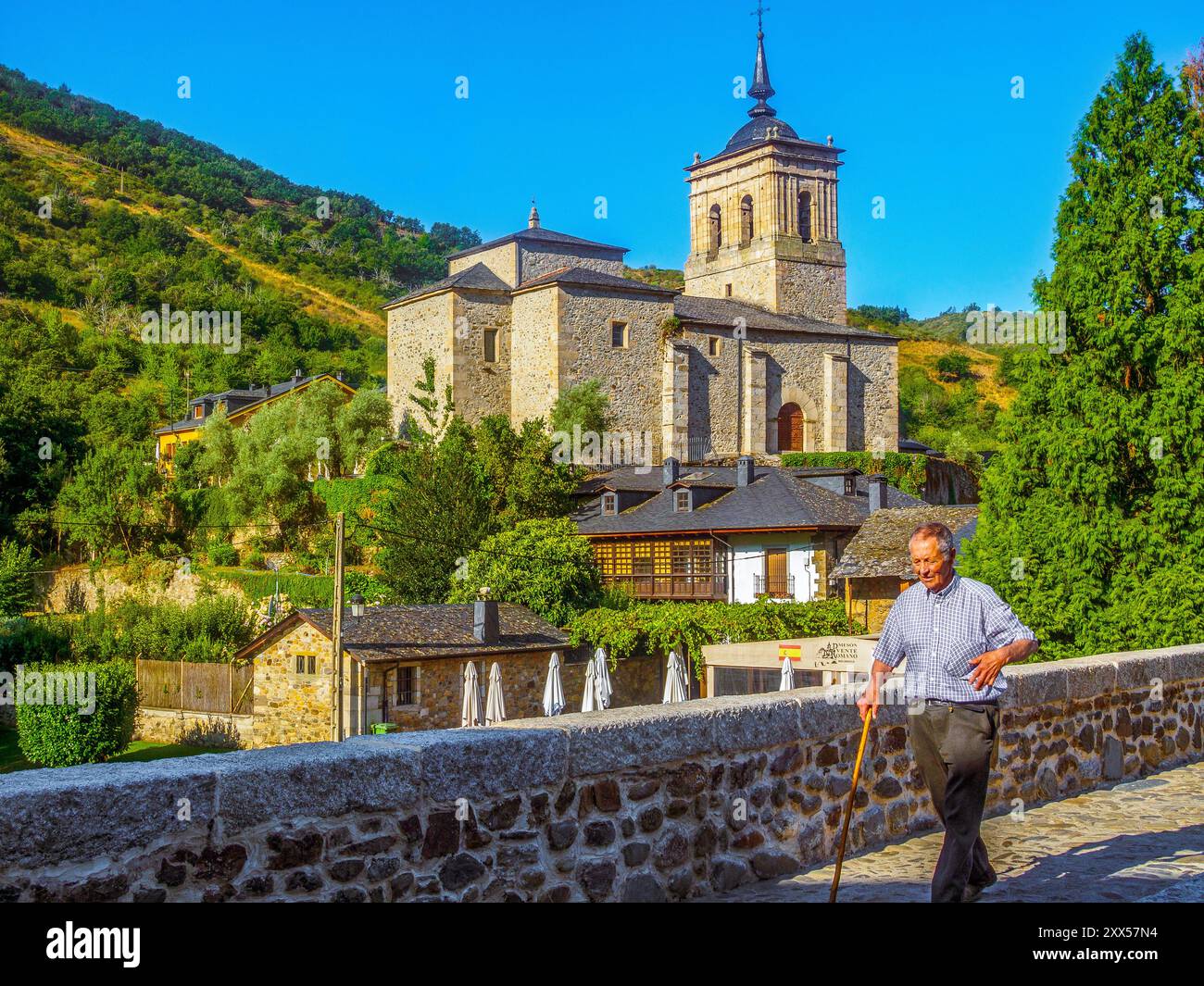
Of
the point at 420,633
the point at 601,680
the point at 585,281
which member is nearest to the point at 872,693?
the point at 601,680

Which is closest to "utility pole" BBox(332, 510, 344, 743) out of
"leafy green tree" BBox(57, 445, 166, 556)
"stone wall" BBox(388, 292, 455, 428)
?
"leafy green tree" BBox(57, 445, 166, 556)

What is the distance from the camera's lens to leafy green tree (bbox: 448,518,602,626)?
35094 millimetres

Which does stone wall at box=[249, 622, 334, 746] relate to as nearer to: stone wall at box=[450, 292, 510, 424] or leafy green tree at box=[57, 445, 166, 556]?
leafy green tree at box=[57, 445, 166, 556]

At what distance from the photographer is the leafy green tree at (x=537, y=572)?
1382 inches

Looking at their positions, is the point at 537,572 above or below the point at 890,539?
below

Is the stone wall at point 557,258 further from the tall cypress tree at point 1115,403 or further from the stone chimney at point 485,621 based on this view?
the tall cypress tree at point 1115,403

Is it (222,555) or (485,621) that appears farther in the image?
(222,555)

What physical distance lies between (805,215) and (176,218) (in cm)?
6892

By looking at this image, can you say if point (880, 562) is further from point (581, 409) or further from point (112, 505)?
point (112, 505)

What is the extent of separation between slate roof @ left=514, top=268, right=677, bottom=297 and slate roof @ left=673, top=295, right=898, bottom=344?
219cm

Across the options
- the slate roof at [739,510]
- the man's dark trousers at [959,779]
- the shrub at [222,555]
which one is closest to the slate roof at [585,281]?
the slate roof at [739,510]

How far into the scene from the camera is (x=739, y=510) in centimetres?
3731

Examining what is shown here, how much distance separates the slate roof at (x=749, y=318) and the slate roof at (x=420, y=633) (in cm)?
2428

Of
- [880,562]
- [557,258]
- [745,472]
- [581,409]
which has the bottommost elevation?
[880,562]
